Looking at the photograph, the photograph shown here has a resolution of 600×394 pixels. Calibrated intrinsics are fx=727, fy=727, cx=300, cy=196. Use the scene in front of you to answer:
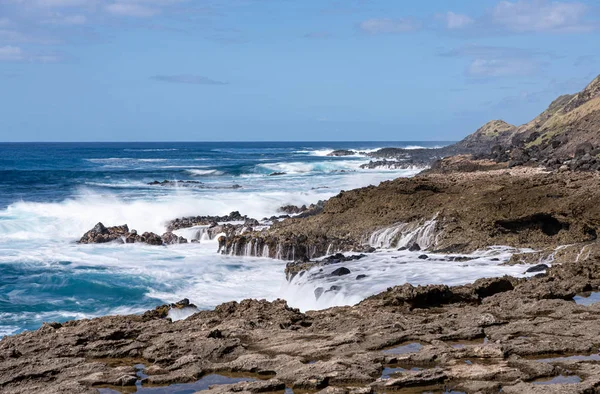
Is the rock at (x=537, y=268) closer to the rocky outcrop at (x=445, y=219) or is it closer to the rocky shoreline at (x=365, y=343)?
the rocky shoreline at (x=365, y=343)

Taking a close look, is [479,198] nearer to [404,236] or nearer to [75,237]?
[404,236]

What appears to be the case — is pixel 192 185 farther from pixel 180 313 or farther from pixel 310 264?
pixel 180 313

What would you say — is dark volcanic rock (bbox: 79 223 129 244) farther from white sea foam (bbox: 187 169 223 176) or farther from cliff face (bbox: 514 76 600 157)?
white sea foam (bbox: 187 169 223 176)

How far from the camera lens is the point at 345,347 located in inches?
345

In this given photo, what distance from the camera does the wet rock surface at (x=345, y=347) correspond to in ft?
24.9

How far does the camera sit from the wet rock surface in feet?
24.9

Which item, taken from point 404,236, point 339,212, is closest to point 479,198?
point 404,236

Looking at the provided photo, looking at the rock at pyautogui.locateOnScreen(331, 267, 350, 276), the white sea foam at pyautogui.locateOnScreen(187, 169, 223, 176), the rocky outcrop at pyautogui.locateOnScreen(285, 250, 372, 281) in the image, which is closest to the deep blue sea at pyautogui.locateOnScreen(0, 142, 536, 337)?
the rocky outcrop at pyautogui.locateOnScreen(285, 250, 372, 281)

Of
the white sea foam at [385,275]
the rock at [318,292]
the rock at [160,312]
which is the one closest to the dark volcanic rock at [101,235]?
the white sea foam at [385,275]

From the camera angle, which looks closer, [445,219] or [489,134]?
[445,219]

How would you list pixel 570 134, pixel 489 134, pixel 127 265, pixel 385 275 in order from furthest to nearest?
pixel 489 134 → pixel 570 134 → pixel 127 265 → pixel 385 275

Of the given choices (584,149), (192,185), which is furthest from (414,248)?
(192,185)

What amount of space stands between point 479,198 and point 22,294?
1246 centimetres

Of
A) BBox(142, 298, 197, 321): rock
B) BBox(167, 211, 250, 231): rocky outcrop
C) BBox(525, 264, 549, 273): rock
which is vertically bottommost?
BBox(167, 211, 250, 231): rocky outcrop
